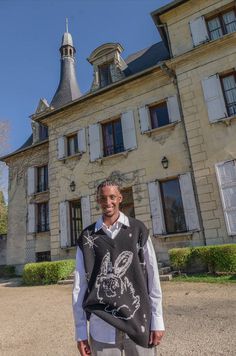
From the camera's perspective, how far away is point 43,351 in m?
3.31

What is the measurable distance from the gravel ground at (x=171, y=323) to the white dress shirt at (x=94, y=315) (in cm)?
162

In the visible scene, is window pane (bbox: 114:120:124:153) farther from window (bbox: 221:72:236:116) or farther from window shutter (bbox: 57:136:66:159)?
window (bbox: 221:72:236:116)

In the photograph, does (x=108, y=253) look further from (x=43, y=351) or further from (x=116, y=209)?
(x=43, y=351)

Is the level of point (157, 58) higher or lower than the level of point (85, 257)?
higher

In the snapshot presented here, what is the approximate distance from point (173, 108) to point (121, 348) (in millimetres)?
9100

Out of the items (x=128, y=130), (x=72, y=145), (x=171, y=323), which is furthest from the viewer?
(x=72, y=145)

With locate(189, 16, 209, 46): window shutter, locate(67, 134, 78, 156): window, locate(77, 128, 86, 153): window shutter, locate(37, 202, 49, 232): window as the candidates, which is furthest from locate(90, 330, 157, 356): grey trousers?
locate(37, 202, 49, 232): window

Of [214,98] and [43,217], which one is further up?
[214,98]

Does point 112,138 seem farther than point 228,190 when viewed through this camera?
Yes

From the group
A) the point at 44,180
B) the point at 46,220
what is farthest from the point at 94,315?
the point at 44,180

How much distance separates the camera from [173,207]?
9250 millimetres

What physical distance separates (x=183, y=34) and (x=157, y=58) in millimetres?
1924

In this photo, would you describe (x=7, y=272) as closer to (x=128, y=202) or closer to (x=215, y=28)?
(x=128, y=202)

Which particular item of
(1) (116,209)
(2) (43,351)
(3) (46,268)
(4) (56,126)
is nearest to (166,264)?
(3) (46,268)
